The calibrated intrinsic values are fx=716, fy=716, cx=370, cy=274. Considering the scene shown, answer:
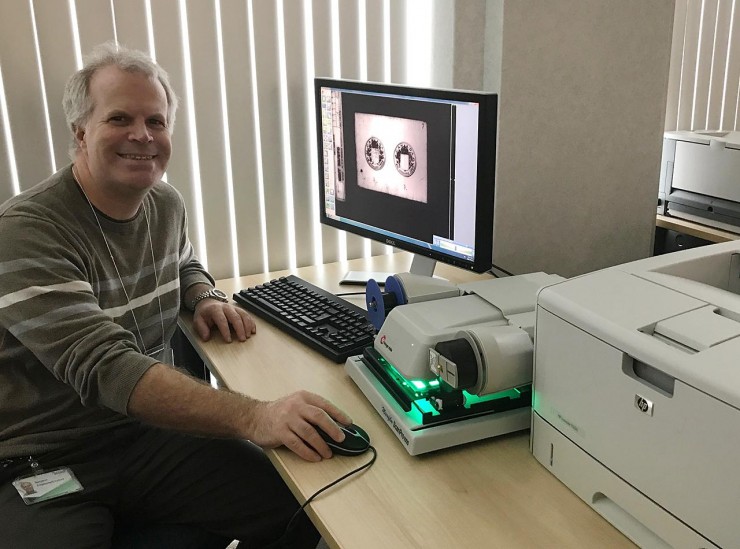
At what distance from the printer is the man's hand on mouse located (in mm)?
1498

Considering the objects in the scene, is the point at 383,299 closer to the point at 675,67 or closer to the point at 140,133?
the point at 140,133

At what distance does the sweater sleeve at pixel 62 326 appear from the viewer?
120cm

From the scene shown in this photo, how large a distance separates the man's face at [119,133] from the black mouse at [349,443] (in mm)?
695

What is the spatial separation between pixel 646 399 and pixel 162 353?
1.12 meters

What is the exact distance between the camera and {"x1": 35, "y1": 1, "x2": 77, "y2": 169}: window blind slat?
1673 millimetres

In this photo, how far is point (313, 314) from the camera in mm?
1593

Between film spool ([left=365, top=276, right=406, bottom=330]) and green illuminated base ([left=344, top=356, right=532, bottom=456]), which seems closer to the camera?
green illuminated base ([left=344, top=356, right=532, bottom=456])

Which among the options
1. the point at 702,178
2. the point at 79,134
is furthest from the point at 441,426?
the point at 702,178

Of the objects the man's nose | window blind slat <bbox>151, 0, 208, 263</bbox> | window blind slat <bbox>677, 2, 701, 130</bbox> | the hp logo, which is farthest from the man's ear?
window blind slat <bbox>677, 2, 701, 130</bbox>

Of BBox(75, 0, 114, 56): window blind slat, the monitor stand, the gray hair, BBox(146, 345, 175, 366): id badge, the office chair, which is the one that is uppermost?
BBox(75, 0, 114, 56): window blind slat

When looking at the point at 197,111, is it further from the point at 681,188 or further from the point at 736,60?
the point at 736,60

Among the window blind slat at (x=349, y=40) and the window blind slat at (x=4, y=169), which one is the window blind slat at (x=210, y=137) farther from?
the window blind slat at (x=4, y=169)

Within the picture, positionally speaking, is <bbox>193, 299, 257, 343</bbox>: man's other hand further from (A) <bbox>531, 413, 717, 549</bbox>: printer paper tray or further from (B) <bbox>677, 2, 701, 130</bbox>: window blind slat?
(B) <bbox>677, 2, 701, 130</bbox>: window blind slat

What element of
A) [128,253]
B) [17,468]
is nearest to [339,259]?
[128,253]
